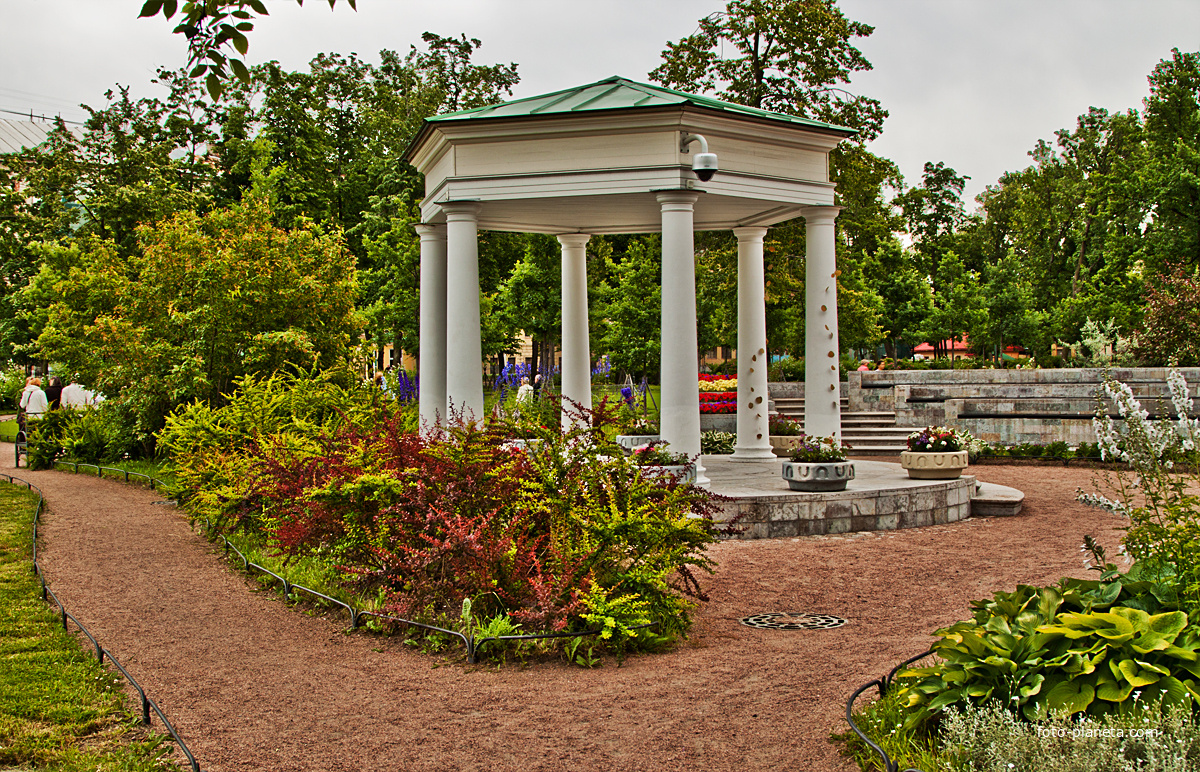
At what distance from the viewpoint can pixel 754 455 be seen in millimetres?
16703

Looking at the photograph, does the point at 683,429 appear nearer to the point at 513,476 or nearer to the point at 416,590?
the point at 513,476

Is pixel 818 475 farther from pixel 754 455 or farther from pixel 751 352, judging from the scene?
pixel 754 455

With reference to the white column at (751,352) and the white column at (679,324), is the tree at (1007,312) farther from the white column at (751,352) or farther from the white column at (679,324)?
the white column at (679,324)

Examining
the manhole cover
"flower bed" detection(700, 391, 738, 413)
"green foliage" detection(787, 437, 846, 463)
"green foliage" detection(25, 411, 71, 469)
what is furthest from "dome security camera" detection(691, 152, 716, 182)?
"green foliage" detection(25, 411, 71, 469)

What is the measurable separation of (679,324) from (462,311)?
302 cm

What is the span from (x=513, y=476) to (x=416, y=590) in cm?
123

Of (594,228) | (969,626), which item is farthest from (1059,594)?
(594,228)

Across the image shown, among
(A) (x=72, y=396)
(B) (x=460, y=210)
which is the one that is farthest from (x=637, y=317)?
(B) (x=460, y=210)

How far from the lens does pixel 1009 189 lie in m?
61.4

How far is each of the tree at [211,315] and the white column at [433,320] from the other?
98.9 inches

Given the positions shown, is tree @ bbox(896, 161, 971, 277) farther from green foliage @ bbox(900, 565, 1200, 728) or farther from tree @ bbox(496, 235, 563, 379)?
green foliage @ bbox(900, 565, 1200, 728)

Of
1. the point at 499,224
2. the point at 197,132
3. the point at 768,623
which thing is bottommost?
the point at 768,623

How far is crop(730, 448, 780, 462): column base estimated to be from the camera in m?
16.7

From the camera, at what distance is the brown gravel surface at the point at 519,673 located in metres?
4.70
